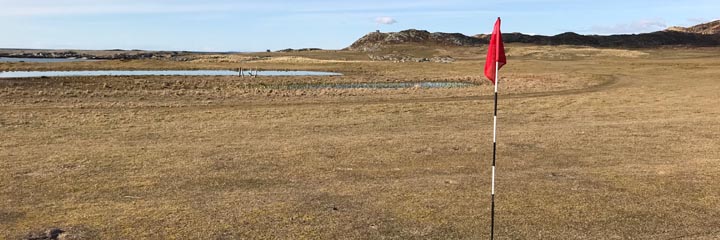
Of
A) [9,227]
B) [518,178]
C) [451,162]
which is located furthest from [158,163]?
[518,178]

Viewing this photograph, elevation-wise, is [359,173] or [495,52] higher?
[495,52]

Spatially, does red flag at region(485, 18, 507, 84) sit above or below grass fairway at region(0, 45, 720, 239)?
above

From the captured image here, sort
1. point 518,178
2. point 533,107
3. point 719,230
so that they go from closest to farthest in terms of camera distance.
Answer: point 719,230 → point 518,178 → point 533,107

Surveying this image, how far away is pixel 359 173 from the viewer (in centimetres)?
1511

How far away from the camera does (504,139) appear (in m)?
20.9

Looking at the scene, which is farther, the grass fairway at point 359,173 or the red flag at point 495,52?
the grass fairway at point 359,173

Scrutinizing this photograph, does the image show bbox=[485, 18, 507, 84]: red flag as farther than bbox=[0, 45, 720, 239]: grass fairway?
No

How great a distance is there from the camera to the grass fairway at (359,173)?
10594mm

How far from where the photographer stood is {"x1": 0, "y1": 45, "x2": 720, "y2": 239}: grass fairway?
1059 centimetres

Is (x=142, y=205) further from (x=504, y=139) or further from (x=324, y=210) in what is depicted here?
(x=504, y=139)

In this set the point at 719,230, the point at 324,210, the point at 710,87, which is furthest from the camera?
the point at 710,87

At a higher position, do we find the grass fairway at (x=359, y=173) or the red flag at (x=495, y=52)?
the red flag at (x=495, y=52)

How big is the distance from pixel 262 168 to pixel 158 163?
325cm

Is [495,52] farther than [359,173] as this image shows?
No
